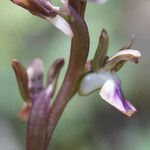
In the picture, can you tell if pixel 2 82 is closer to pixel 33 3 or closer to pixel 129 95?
pixel 129 95

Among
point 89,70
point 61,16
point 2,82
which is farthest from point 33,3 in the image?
point 2,82

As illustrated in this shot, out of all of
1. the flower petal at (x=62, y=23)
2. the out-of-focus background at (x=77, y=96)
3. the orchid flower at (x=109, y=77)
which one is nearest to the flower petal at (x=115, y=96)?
the orchid flower at (x=109, y=77)

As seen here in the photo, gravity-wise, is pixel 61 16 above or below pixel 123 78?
above

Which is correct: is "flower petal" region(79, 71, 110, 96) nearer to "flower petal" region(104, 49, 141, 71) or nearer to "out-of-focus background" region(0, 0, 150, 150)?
"flower petal" region(104, 49, 141, 71)

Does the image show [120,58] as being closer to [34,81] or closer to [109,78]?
[109,78]

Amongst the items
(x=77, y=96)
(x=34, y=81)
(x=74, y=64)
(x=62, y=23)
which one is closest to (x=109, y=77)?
(x=74, y=64)
